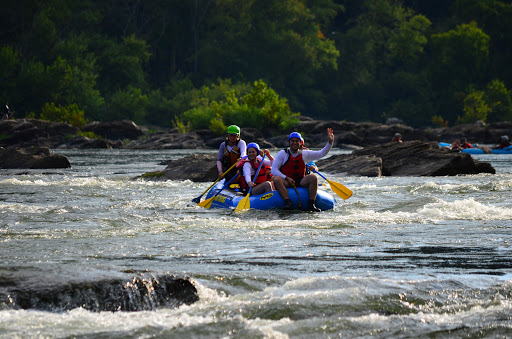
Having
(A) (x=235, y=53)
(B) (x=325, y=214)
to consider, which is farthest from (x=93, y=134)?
(B) (x=325, y=214)

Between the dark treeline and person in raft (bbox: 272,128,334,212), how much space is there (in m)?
45.7

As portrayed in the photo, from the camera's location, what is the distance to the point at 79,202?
1407 centimetres

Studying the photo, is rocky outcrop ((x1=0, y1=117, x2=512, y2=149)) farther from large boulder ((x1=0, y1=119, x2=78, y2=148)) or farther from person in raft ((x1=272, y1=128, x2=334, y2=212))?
person in raft ((x1=272, y1=128, x2=334, y2=212))

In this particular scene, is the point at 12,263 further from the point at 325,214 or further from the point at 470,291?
the point at 325,214

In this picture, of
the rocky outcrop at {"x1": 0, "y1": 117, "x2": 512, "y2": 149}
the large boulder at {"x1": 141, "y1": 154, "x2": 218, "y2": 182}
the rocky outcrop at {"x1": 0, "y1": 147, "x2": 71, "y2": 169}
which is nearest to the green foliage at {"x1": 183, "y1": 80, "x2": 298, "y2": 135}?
the rocky outcrop at {"x1": 0, "y1": 117, "x2": 512, "y2": 149}

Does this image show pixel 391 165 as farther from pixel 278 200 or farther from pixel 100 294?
pixel 100 294

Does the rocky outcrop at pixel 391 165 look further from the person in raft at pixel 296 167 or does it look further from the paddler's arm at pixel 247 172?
the person in raft at pixel 296 167

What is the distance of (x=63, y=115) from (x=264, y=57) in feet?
90.9

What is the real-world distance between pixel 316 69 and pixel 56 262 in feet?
227

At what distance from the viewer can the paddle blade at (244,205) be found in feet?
39.3

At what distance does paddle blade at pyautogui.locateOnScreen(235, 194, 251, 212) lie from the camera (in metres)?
12.0

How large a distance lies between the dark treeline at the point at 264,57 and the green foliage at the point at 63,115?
3471mm

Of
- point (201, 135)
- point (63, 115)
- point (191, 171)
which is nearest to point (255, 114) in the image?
point (201, 135)

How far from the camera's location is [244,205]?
12.0 m
